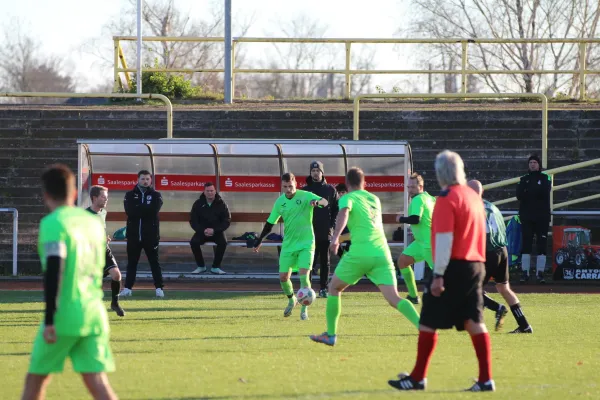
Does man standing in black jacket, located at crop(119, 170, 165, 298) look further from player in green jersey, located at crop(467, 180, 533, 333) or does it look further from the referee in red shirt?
the referee in red shirt

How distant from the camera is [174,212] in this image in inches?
819

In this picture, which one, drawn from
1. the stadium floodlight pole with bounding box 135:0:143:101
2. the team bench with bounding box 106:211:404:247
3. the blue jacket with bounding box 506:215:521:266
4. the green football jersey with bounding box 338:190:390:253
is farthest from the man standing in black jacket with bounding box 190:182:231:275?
the green football jersey with bounding box 338:190:390:253

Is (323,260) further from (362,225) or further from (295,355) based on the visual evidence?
(295,355)

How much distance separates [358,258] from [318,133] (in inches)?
531

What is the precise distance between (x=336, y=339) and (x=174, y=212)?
34.1ft

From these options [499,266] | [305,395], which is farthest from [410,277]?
[305,395]

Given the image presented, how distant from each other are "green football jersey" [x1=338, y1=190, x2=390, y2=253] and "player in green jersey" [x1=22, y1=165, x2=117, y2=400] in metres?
4.52

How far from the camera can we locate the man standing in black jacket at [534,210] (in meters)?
18.2

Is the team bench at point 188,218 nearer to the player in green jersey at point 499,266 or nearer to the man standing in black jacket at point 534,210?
the man standing in black jacket at point 534,210

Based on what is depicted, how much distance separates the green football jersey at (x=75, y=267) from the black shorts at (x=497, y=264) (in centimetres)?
651

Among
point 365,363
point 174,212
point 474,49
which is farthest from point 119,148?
point 474,49

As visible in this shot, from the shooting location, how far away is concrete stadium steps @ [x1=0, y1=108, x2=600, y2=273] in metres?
22.5

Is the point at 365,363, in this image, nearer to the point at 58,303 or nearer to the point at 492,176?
the point at 58,303

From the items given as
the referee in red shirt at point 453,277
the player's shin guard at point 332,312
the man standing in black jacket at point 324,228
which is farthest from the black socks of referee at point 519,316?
the man standing in black jacket at point 324,228
